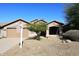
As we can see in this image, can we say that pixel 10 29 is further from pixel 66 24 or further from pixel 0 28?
pixel 66 24

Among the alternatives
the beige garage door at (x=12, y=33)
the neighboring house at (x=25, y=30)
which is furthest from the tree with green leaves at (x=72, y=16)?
the beige garage door at (x=12, y=33)

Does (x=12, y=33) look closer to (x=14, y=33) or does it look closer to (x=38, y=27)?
(x=14, y=33)

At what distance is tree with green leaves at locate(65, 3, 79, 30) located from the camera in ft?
58.6

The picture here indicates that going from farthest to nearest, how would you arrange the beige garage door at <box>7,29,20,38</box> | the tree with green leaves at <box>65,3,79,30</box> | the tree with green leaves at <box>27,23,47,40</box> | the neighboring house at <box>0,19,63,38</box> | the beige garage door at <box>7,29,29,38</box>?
the beige garage door at <box>7,29,20,38</box> → the beige garage door at <box>7,29,29,38</box> → the neighboring house at <box>0,19,63,38</box> → the tree with green leaves at <box>27,23,47,40</box> → the tree with green leaves at <box>65,3,79,30</box>

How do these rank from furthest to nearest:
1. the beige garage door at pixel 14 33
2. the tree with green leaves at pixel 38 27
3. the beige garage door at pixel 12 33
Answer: the beige garage door at pixel 12 33
the beige garage door at pixel 14 33
the tree with green leaves at pixel 38 27

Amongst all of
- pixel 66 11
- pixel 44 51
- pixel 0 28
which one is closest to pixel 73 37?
pixel 66 11

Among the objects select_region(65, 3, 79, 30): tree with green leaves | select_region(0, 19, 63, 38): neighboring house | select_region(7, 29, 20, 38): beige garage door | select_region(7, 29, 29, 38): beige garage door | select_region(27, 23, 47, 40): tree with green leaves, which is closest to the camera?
select_region(65, 3, 79, 30): tree with green leaves

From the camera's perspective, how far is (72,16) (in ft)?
60.0

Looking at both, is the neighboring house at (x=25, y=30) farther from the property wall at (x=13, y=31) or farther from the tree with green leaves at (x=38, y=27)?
the tree with green leaves at (x=38, y=27)

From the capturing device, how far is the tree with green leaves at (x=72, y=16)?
17875 millimetres

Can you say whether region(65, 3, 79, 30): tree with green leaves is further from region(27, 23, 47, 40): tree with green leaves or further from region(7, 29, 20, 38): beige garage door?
region(7, 29, 20, 38): beige garage door

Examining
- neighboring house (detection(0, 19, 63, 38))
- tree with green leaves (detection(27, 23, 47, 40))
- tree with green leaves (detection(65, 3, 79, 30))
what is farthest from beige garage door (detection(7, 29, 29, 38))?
tree with green leaves (detection(65, 3, 79, 30))

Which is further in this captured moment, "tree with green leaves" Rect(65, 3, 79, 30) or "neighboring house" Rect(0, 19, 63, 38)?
"neighboring house" Rect(0, 19, 63, 38)

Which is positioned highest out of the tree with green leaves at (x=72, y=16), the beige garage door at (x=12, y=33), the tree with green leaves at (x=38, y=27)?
the tree with green leaves at (x=72, y=16)
